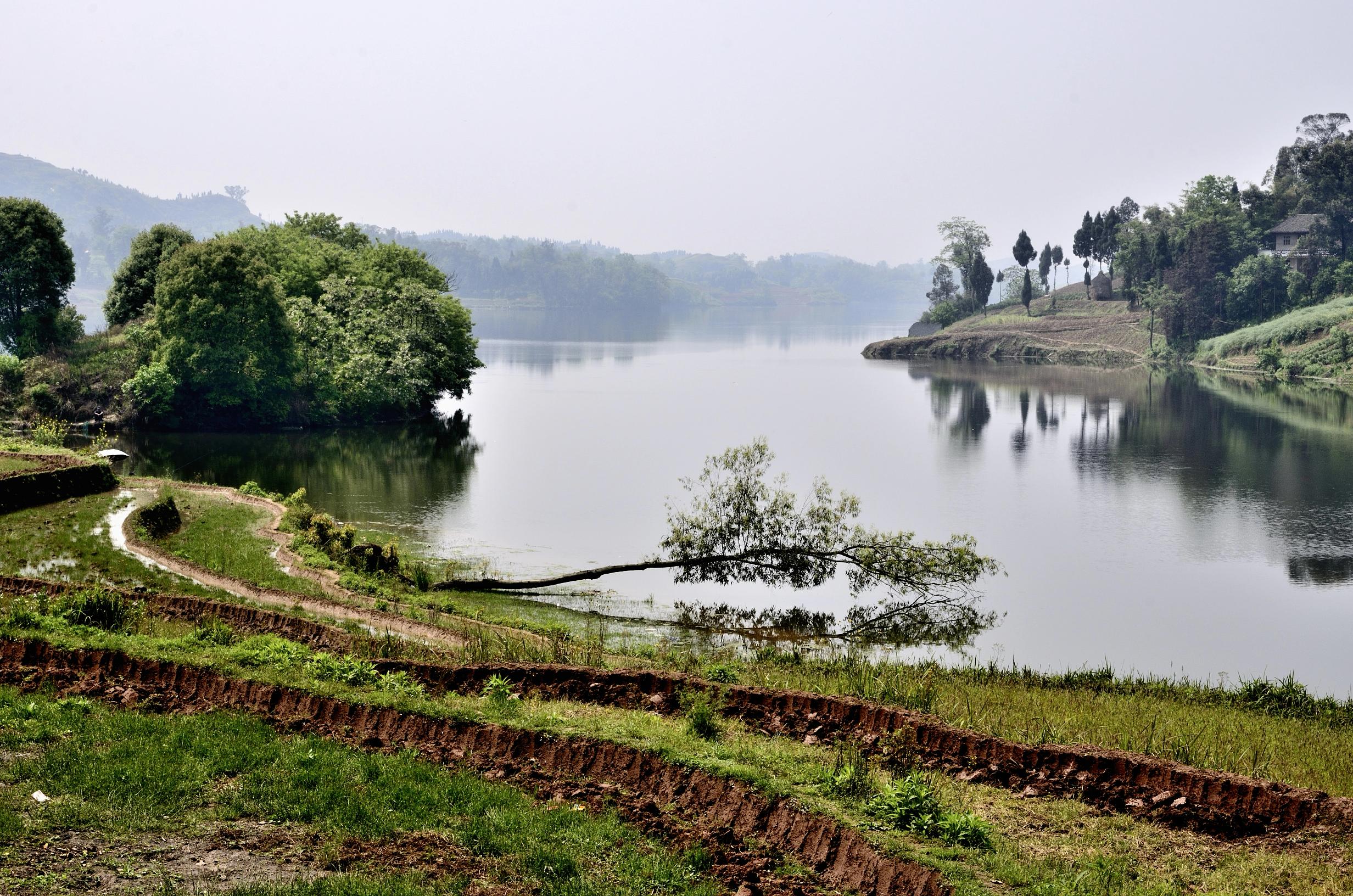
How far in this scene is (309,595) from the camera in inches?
866

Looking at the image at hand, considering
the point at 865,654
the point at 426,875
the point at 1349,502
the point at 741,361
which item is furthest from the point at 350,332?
the point at 741,361

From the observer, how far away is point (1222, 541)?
33.3 meters

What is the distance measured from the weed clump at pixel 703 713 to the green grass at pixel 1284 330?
3999 inches

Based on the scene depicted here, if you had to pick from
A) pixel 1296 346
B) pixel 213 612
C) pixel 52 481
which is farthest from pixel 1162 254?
pixel 213 612

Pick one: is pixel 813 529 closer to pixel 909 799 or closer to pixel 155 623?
pixel 155 623

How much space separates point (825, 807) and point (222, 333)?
48.8 meters

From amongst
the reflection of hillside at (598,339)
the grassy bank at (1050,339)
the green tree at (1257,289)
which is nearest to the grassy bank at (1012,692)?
the reflection of hillside at (598,339)

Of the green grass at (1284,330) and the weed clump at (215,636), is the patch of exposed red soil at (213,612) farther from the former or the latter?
the green grass at (1284,330)

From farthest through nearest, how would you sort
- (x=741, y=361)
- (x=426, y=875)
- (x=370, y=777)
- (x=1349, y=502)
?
(x=741, y=361) → (x=1349, y=502) → (x=370, y=777) → (x=426, y=875)

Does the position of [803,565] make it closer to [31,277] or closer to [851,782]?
[851,782]

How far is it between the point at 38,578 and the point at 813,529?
18144 millimetres

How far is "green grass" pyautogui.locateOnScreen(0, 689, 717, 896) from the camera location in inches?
351

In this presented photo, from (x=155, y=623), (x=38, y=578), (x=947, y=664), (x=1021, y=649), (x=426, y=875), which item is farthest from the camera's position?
(x=1021, y=649)

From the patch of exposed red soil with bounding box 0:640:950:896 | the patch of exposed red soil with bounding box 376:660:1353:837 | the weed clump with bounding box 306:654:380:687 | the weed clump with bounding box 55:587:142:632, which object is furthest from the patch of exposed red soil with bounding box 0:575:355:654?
the patch of exposed red soil with bounding box 0:640:950:896
